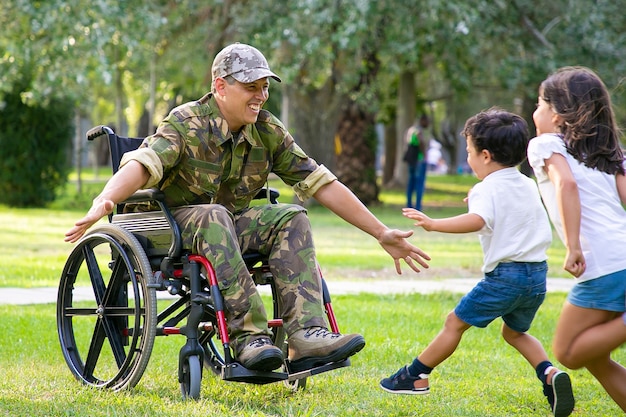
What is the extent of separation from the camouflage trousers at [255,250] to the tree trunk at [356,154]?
15420mm

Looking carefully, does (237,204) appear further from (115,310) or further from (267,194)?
(115,310)

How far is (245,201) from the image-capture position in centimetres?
456

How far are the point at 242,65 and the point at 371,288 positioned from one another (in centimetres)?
428

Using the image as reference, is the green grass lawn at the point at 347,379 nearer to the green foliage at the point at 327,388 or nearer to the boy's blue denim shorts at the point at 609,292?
the green foliage at the point at 327,388

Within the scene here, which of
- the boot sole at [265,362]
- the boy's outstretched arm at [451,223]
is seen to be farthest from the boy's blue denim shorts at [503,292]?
the boot sole at [265,362]

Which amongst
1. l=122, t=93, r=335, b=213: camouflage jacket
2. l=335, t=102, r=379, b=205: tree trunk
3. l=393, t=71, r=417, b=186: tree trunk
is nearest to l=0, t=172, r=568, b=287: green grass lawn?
l=335, t=102, r=379, b=205: tree trunk

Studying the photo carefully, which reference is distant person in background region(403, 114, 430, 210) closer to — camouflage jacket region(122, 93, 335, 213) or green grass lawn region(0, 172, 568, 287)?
green grass lawn region(0, 172, 568, 287)

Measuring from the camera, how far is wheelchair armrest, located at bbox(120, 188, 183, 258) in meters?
4.11

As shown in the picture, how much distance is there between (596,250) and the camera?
12.6 ft

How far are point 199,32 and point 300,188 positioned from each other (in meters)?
14.2

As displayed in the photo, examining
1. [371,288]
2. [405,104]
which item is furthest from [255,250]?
[405,104]

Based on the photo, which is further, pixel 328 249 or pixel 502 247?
pixel 328 249

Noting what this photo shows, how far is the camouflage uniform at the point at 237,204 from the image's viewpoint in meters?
4.05

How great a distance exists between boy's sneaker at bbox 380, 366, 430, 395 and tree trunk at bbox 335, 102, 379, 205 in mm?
15476
